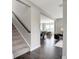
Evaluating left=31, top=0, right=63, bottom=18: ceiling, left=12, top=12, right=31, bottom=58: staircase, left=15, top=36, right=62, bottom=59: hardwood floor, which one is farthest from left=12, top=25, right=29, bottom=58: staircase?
left=31, top=0, right=63, bottom=18: ceiling

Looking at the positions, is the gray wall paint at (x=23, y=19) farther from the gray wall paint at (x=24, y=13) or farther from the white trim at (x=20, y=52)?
the white trim at (x=20, y=52)

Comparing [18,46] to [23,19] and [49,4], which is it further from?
[49,4]

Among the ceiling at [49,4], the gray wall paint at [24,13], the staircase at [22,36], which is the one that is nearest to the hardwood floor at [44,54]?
the staircase at [22,36]

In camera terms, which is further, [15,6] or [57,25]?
[57,25]

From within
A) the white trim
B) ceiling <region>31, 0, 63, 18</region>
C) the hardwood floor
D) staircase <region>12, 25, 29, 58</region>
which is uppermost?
ceiling <region>31, 0, 63, 18</region>

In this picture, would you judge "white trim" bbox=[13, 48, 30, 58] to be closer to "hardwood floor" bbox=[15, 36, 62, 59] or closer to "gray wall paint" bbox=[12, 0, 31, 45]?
"hardwood floor" bbox=[15, 36, 62, 59]

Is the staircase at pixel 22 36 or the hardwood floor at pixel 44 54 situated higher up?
the staircase at pixel 22 36

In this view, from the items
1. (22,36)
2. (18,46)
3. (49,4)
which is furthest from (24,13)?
(18,46)
